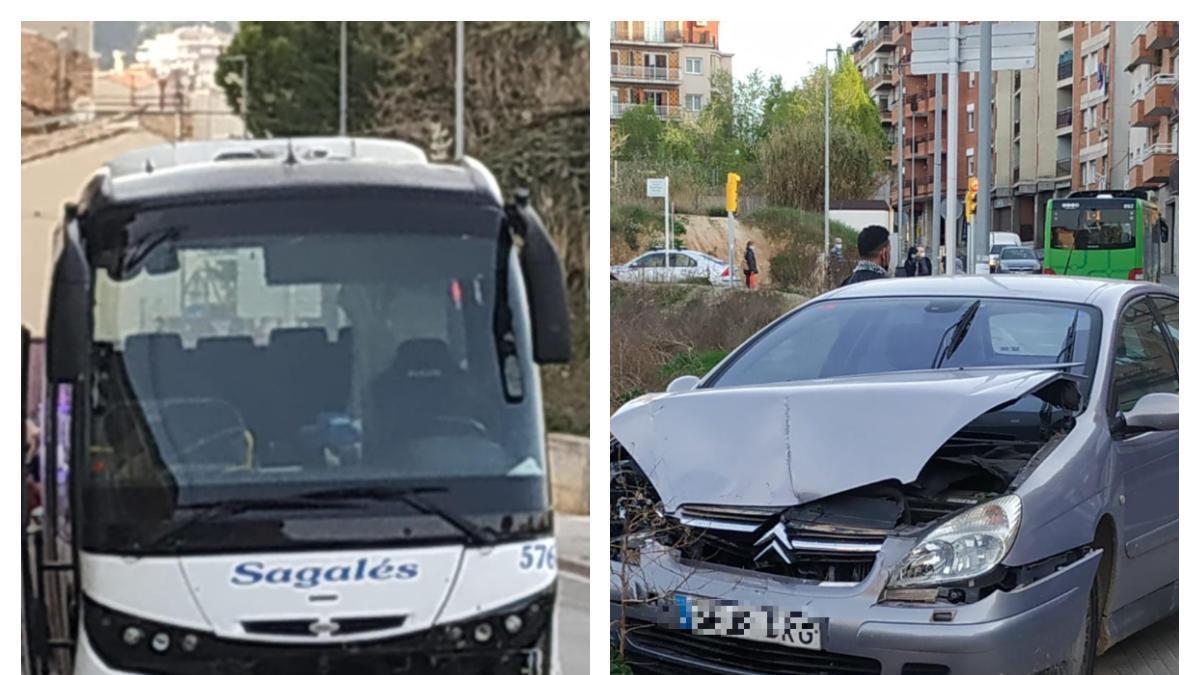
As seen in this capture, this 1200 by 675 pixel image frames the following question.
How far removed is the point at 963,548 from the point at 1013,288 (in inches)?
45.3

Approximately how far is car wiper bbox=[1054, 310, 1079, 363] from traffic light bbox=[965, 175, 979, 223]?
0.64m

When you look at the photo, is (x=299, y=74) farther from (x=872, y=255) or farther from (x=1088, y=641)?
(x=1088, y=641)

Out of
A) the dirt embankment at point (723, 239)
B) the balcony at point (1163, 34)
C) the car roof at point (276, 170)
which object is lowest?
the dirt embankment at point (723, 239)

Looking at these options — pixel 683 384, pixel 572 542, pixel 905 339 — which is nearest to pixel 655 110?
pixel 683 384

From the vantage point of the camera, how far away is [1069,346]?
215 inches

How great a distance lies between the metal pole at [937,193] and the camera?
5.88 metres

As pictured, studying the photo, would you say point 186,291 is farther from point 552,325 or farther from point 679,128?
point 679,128

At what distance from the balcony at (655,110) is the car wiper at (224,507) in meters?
1.73

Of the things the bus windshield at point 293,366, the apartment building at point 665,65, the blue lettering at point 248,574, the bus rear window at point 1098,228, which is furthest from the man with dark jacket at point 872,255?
the blue lettering at point 248,574

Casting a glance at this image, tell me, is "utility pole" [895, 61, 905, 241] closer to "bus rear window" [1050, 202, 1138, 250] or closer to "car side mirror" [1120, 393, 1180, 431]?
"bus rear window" [1050, 202, 1138, 250]

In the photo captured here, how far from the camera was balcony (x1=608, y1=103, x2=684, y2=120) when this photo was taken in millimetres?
5684

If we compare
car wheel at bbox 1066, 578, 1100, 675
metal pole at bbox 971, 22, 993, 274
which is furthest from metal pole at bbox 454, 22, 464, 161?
car wheel at bbox 1066, 578, 1100, 675

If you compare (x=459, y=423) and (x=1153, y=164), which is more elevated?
(x=1153, y=164)

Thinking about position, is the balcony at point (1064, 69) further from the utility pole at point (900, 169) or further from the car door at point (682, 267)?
the car door at point (682, 267)
